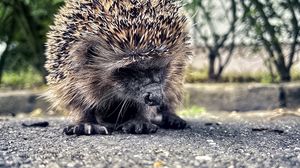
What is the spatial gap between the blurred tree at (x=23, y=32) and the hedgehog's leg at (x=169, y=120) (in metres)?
3.87

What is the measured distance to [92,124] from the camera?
17.3 ft

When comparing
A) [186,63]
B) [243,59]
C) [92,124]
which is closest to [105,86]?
[92,124]

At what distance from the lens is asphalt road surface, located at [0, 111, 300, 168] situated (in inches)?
161

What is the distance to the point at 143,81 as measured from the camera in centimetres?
496

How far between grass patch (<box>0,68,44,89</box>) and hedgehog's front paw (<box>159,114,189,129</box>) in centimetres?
502

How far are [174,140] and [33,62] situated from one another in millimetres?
6446

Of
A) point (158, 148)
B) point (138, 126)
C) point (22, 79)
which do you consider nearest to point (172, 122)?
point (138, 126)

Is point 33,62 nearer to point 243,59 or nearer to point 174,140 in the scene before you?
point 243,59

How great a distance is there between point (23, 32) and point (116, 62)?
219 inches

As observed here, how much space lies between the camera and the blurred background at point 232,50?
28.1ft

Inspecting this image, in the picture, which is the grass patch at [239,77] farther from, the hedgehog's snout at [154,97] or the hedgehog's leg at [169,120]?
the hedgehog's snout at [154,97]

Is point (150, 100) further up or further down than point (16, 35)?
further down

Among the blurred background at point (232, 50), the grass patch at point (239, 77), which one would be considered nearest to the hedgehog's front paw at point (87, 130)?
the blurred background at point (232, 50)

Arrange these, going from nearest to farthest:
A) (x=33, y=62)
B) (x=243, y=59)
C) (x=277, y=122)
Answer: (x=277, y=122) < (x=243, y=59) < (x=33, y=62)
